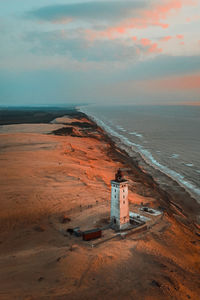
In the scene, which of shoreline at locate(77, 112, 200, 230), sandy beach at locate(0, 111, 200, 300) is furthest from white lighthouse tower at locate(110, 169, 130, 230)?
shoreline at locate(77, 112, 200, 230)

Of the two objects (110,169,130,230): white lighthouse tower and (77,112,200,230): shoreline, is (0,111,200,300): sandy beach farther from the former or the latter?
(110,169,130,230): white lighthouse tower

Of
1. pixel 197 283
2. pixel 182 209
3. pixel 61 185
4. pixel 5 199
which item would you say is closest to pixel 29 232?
pixel 5 199

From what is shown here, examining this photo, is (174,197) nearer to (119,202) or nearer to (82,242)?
(119,202)

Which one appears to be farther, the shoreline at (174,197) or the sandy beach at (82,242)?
the shoreline at (174,197)

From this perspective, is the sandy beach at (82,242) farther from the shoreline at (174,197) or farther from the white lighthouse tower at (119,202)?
the white lighthouse tower at (119,202)

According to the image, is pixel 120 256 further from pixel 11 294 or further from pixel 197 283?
pixel 11 294

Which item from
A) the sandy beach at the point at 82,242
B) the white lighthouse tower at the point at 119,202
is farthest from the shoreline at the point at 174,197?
the white lighthouse tower at the point at 119,202
